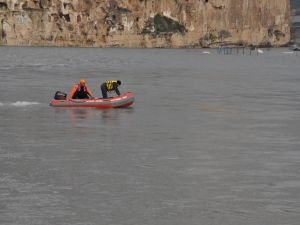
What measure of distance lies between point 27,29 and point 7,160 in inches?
6828

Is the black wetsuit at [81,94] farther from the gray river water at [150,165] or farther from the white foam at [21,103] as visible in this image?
the white foam at [21,103]

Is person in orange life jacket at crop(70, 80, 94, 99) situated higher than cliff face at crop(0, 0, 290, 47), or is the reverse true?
person in orange life jacket at crop(70, 80, 94, 99)

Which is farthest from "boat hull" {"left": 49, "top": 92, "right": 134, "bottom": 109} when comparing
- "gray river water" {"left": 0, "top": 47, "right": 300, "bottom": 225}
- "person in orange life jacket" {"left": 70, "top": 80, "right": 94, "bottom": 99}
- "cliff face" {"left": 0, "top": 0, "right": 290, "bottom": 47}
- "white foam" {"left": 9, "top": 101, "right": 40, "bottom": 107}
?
"cliff face" {"left": 0, "top": 0, "right": 290, "bottom": 47}

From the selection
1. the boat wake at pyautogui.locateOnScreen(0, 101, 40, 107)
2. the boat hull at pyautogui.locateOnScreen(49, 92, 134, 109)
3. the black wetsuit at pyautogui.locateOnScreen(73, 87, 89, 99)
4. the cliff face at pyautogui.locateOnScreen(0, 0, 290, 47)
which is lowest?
the cliff face at pyautogui.locateOnScreen(0, 0, 290, 47)

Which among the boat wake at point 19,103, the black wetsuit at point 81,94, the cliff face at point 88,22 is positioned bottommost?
the cliff face at point 88,22

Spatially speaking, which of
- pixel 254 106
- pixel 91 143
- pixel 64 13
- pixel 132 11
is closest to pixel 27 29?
pixel 64 13

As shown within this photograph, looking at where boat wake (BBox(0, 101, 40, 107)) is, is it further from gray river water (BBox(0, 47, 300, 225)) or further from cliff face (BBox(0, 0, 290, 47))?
cliff face (BBox(0, 0, 290, 47))

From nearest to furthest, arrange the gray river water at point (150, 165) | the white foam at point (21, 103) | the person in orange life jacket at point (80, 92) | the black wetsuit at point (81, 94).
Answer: the gray river water at point (150, 165) → the person in orange life jacket at point (80, 92) → the black wetsuit at point (81, 94) → the white foam at point (21, 103)

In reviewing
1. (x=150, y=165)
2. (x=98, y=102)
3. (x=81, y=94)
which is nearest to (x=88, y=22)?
(x=81, y=94)

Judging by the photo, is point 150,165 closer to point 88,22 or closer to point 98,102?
point 98,102

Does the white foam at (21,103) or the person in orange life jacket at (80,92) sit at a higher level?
the person in orange life jacket at (80,92)

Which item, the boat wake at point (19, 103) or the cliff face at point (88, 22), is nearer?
the boat wake at point (19, 103)

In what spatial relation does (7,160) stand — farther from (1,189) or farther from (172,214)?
(172,214)

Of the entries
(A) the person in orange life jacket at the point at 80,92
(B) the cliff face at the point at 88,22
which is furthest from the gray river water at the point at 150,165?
(B) the cliff face at the point at 88,22
